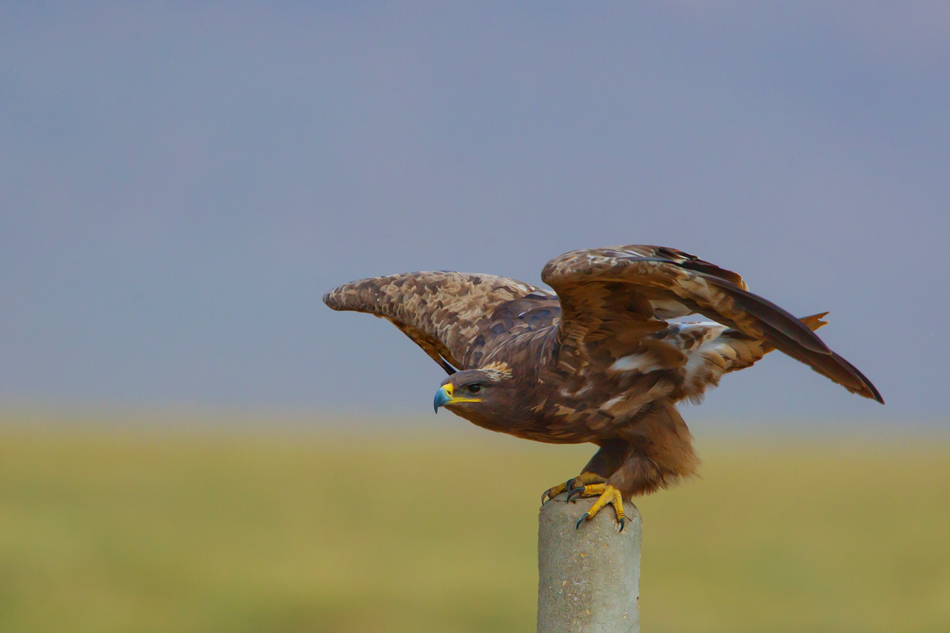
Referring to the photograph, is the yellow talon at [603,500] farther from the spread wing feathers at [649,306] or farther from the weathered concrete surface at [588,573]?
the spread wing feathers at [649,306]

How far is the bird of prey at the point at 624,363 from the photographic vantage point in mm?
5250

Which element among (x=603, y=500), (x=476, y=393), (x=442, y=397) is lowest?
(x=603, y=500)

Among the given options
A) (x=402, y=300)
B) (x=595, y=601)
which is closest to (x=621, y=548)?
(x=595, y=601)

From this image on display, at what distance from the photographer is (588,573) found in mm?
5539

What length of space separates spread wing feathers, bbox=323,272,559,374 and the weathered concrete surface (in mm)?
1610

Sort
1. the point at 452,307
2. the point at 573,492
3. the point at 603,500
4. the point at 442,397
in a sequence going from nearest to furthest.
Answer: the point at 442,397 → the point at 603,500 → the point at 573,492 → the point at 452,307

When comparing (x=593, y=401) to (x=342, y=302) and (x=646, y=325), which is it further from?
(x=342, y=302)

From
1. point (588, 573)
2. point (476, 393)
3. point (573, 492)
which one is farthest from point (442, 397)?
point (588, 573)

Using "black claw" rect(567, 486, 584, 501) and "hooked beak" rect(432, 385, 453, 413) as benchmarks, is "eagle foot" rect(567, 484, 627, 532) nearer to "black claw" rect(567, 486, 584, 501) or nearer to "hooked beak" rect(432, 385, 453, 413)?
"black claw" rect(567, 486, 584, 501)

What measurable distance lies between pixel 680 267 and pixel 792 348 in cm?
87

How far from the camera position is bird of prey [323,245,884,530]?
5250 mm

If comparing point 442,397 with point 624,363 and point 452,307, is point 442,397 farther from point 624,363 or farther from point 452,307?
point 452,307

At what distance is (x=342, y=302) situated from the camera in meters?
8.41

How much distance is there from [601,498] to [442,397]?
1.21 m
